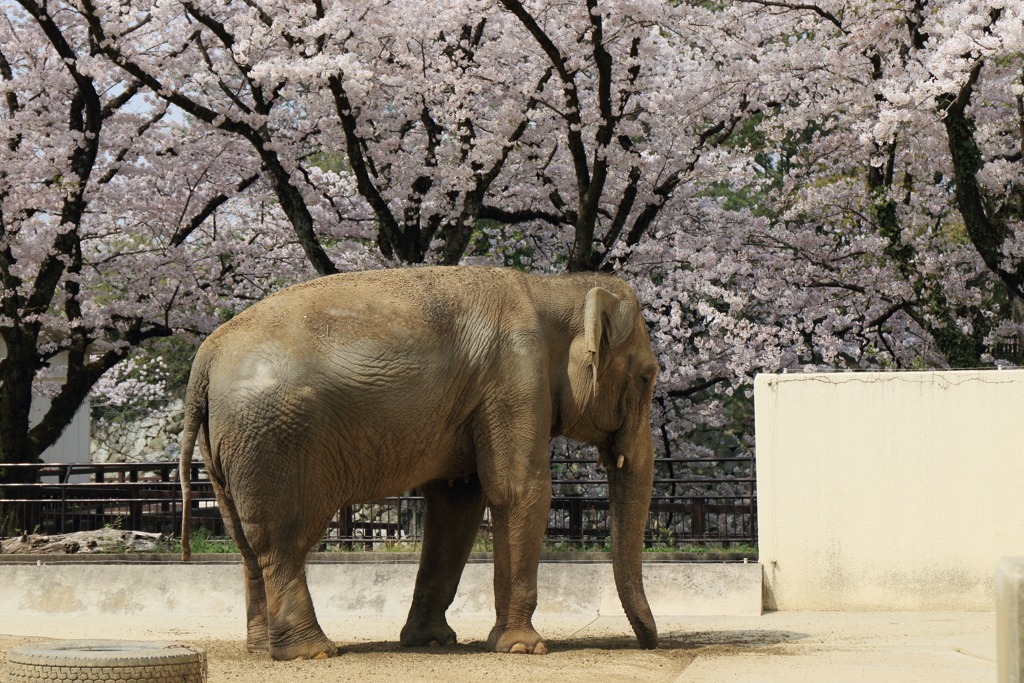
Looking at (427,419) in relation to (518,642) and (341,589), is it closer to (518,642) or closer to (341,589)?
(518,642)

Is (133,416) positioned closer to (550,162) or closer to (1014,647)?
(550,162)

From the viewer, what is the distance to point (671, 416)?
1923 cm

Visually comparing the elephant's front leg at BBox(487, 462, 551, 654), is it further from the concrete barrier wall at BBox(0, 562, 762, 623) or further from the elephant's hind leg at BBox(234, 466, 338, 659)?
the concrete barrier wall at BBox(0, 562, 762, 623)

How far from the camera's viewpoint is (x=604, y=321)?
8523 millimetres

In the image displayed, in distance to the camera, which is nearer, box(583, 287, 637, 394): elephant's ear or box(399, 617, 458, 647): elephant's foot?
box(583, 287, 637, 394): elephant's ear

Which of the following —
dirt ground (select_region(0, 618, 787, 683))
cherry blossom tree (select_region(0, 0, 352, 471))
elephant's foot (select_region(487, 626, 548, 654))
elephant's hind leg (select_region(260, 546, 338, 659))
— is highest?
cherry blossom tree (select_region(0, 0, 352, 471))

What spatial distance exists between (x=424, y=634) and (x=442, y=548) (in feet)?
2.01

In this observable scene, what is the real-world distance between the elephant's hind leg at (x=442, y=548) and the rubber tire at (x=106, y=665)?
3.40 meters

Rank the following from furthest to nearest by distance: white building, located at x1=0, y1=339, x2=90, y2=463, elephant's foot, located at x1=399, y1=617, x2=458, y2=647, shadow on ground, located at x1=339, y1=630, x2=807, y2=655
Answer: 1. white building, located at x1=0, y1=339, x2=90, y2=463
2. elephant's foot, located at x1=399, y1=617, x2=458, y2=647
3. shadow on ground, located at x1=339, y1=630, x2=807, y2=655

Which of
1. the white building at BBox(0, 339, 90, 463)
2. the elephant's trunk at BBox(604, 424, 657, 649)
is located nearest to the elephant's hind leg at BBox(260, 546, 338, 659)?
the elephant's trunk at BBox(604, 424, 657, 649)

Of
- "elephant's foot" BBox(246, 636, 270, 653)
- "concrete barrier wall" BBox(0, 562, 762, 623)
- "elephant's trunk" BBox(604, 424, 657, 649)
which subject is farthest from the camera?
"concrete barrier wall" BBox(0, 562, 762, 623)

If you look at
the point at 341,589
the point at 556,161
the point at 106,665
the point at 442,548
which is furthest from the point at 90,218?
the point at 106,665

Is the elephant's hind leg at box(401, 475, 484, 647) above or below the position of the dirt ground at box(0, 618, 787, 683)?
above

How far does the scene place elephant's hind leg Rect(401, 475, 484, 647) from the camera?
8.80 m
